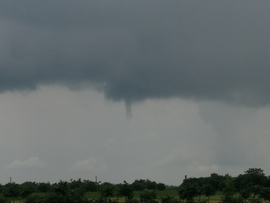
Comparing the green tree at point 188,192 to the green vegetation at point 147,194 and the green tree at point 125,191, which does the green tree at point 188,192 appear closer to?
the green vegetation at point 147,194

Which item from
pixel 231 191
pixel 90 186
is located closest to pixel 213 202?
pixel 231 191

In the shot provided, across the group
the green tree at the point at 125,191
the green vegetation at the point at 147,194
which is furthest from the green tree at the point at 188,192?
the green tree at the point at 125,191

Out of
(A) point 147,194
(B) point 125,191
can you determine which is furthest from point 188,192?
(B) point 125,191

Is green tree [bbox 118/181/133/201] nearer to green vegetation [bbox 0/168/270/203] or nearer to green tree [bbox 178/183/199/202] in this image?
green vegetation [bbox 0/168/270/203]

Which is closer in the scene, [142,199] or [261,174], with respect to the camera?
[142,199]

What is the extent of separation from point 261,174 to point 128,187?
50.4m

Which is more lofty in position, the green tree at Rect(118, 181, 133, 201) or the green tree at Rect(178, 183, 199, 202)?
the green tree at Rect(118, 181, 133, 201)

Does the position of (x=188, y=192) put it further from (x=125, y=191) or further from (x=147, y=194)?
(x=125, y=191)

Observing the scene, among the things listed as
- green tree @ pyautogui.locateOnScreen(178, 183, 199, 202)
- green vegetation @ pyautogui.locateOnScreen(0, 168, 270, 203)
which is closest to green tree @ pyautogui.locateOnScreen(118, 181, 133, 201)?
green vegetation @ pyautogui.locateOnScreen(0, 168, 270, 203)

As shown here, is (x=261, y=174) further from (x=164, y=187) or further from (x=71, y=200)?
(x=71, y=200)

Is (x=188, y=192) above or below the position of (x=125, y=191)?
below

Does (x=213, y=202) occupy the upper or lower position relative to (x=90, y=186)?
lower

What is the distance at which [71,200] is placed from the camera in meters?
99.2

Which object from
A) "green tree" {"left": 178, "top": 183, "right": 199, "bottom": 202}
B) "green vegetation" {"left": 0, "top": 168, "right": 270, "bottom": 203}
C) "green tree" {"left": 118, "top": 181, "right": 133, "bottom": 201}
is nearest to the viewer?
"green vegetation" {"left": 0, "top": 168, "right": 270, "bottom": 203}
